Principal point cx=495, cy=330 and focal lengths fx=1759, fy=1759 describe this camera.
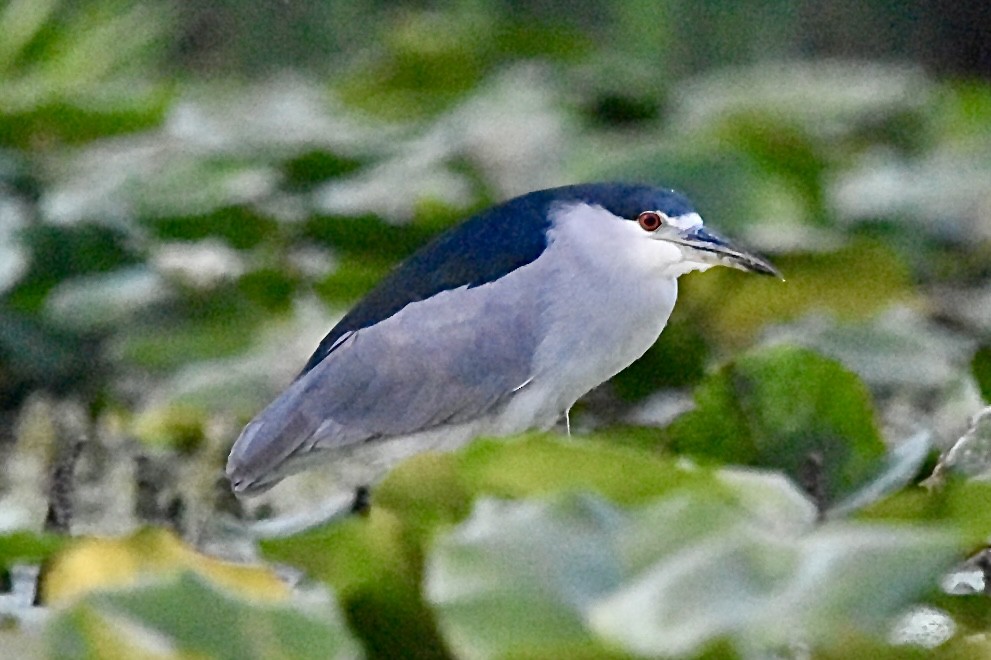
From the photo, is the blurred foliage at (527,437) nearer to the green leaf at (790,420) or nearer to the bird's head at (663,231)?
the green leaf at (790,420)

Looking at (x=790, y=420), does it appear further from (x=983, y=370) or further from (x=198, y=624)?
(x=198, y=624)

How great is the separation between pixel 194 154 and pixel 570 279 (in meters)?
0.85

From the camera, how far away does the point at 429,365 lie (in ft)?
5.10

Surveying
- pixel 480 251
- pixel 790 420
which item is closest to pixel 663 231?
pixel 480 251

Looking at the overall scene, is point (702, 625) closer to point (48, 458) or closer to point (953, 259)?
point (48, 458)

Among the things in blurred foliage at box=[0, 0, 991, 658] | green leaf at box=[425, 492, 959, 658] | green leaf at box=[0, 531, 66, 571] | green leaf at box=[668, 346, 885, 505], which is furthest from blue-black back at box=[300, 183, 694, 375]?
green leaf at box=[425, 492, 959, 658]

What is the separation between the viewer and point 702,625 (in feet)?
2.31

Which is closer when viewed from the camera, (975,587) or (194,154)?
(975,587)

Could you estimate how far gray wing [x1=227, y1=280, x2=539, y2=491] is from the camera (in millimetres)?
1530

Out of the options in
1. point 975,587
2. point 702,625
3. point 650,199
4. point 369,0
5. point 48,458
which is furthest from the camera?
point 369,0

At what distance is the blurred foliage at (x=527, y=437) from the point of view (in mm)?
734

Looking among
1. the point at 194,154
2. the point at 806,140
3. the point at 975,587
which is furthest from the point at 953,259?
the point at 975,587

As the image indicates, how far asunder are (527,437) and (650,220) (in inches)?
25.6

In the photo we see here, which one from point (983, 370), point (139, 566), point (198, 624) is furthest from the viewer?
point (983, 370)
